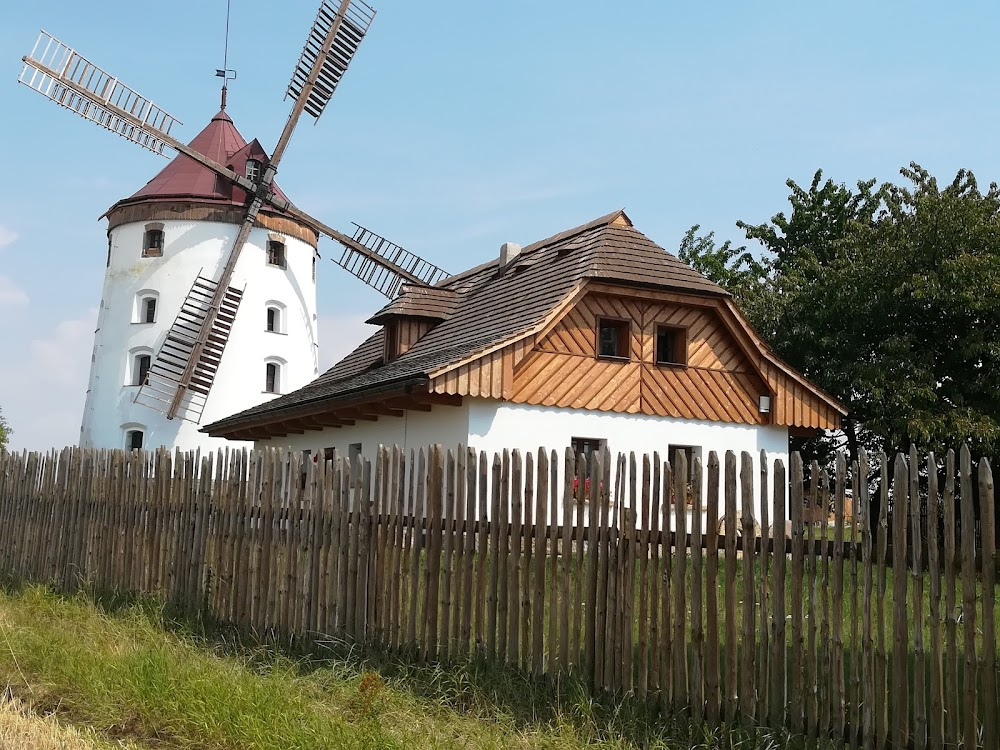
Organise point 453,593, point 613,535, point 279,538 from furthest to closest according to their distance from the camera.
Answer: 1. point 279,538
2. point 453,593
3. point 613,535

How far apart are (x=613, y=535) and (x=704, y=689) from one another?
3.62ft

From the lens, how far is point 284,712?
651cm

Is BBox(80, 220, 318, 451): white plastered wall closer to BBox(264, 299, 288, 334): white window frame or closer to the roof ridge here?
BBox(264, 299, 288, 334): white window frame

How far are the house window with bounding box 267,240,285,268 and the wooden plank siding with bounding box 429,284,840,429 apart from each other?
1627cm

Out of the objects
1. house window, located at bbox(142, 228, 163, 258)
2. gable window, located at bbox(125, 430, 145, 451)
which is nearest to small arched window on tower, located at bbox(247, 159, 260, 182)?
house window, located at bbox(142, 228, 163, 258)

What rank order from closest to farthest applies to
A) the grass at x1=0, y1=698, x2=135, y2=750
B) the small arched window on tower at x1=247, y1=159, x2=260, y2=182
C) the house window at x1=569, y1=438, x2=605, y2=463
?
the grass at x1=0, y1=698, x2=135, y2=750
the house window at x1=569, y1=438, x2=605, y2=463
the small arched window on tower at x1=247, y1=159, x2=260, y2=182

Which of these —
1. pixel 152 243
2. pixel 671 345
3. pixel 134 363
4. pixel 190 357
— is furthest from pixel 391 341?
pixel 152 243

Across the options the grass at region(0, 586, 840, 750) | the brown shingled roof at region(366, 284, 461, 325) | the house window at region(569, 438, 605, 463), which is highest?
the brown shingled roof at region(366, 284, 461, 325)

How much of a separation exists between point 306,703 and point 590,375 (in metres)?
12.8

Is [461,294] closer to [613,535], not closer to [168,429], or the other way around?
[168,429]

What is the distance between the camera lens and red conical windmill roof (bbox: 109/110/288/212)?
3222cm

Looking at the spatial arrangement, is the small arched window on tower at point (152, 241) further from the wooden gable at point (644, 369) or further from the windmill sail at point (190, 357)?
the wooden gable at point (644, 369)

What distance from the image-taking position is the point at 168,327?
31.4 metres

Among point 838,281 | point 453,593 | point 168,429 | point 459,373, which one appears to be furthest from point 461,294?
point 453,593
